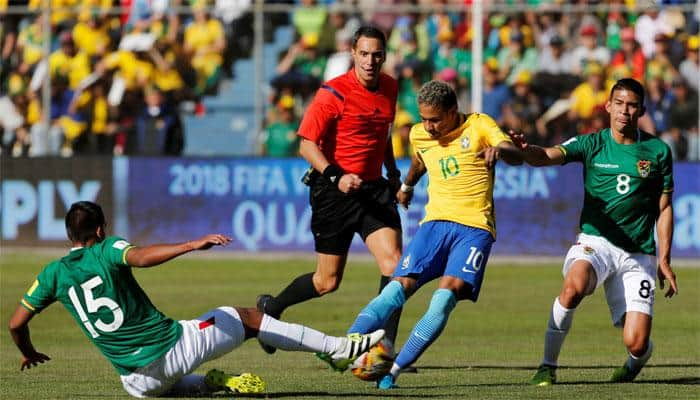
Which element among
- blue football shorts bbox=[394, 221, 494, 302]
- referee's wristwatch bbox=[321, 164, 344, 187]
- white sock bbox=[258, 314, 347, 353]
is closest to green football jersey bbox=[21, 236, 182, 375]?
white sock bbox=[258, 314, 347, 353]

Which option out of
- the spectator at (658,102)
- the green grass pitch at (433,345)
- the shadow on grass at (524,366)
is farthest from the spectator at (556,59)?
the shadow on grass at (524,366)

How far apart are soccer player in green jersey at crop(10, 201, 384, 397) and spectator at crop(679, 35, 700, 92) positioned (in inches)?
557

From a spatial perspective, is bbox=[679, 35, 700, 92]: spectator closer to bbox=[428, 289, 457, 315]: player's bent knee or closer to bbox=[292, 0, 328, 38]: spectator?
bbox=[292, 0, 328, 38]: spectator

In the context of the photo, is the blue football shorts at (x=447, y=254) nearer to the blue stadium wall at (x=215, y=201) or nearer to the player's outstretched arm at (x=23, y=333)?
the player's outstretched arm at (x=23, y=333)

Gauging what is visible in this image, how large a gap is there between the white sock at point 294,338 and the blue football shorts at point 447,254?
3.41 feet

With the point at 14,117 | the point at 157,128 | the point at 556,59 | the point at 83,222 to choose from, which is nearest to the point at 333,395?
the point at 83,222

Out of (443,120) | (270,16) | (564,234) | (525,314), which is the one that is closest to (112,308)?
(443,120)

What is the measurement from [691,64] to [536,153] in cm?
1305

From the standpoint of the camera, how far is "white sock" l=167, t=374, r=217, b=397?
8.72m

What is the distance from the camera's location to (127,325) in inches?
324

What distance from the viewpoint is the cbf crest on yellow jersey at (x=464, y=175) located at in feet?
31.1

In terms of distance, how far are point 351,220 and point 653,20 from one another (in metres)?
12.3

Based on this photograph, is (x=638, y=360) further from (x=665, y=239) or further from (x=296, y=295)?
(x=296, y=295)

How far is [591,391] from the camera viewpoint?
30.0 ft
